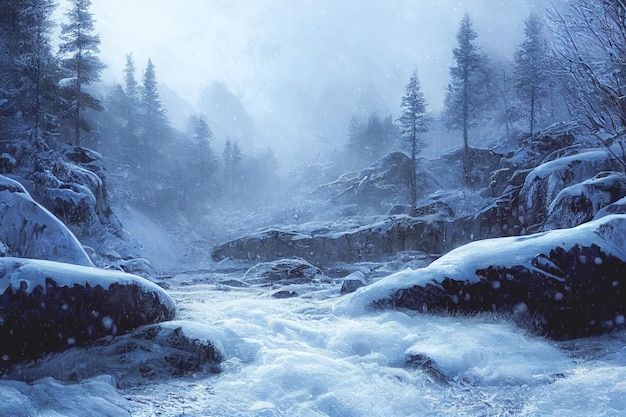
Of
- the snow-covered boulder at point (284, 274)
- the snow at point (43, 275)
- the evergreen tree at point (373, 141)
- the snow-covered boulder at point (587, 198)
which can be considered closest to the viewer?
the snow at point (43, 275)

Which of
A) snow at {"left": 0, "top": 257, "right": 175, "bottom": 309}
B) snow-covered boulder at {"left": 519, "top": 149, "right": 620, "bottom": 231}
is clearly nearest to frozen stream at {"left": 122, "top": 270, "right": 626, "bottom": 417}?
snow at {"left": 0, "top": 257, "right": 175, "bottom": 309}

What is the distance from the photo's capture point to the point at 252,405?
388 centimetres

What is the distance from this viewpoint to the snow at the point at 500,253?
20.4ft

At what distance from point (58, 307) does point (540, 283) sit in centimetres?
659

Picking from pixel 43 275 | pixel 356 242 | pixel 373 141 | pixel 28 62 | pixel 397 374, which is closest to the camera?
pixel 397 374

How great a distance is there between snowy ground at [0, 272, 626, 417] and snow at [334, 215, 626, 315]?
667mm

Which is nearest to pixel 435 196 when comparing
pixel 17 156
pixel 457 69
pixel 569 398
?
pixel 457 69

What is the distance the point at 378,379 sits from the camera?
14.7 ft

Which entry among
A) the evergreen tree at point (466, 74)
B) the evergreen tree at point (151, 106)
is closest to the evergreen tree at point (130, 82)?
the evergreen tree at point (151, 106)

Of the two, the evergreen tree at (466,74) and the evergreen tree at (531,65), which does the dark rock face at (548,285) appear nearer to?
the evergreen tree at (466,74)

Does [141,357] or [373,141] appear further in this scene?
[373,141]

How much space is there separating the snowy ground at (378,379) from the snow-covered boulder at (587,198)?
295 inches

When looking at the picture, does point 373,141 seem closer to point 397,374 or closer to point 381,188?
point 381,188

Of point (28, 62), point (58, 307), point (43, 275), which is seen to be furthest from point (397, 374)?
point (28, 62)
